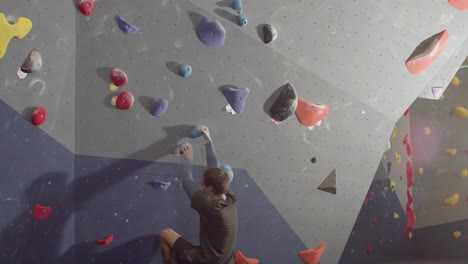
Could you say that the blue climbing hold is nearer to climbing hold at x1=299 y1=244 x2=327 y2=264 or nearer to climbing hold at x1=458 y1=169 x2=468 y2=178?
climbing hold at x1=299 y1=244 x2=327 y2=264

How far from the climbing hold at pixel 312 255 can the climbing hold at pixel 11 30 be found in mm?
2012

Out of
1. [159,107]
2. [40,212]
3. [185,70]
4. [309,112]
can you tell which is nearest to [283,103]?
[309,112]

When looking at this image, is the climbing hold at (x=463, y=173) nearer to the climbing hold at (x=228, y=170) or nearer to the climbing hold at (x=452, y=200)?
the climbing hold at (x=452, y=200)

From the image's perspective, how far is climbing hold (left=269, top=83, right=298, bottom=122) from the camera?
2.77m

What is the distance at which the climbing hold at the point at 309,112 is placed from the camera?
2834mm

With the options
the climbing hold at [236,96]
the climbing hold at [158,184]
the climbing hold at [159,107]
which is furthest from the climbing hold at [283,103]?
the climbing hold at [158,184]

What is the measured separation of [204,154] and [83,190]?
68 centimetres

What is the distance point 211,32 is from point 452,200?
6.87 feet

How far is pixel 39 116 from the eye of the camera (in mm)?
2240

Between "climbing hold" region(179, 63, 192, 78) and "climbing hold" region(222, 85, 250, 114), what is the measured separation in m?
0.23

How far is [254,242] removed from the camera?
110 inches

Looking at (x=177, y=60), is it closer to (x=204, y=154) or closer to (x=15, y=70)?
(x=204, y=154)

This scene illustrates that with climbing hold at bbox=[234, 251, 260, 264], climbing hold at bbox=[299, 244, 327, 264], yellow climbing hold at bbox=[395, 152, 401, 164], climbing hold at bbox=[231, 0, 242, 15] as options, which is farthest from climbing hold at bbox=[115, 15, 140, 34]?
yellow climbing hold at bbox=[395, 152, 401, 164]

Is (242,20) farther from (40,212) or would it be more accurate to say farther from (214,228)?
(40,212)
